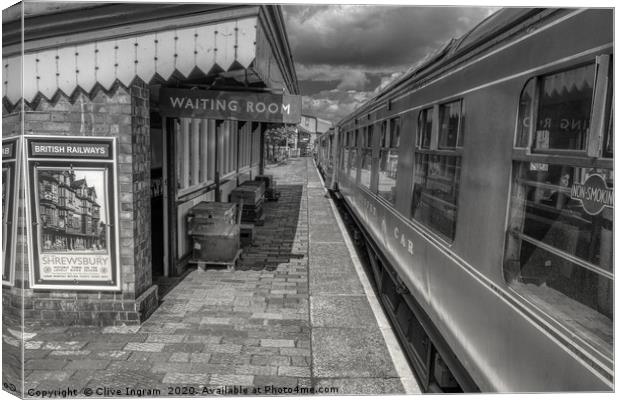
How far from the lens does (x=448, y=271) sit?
317 cm

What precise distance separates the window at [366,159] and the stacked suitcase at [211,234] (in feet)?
6.94

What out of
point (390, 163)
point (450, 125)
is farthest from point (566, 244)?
point (390, 163)

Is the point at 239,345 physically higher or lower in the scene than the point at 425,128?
lower

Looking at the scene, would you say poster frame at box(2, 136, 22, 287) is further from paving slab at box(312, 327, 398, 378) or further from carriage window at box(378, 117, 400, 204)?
carriage window at box(378, 117, 400, 204)

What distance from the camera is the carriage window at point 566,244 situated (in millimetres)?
1848

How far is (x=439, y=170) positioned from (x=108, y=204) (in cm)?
294

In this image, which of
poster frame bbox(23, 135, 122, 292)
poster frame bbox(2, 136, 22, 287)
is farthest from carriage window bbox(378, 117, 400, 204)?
poster frame bbox(2, 136, 22, 287)

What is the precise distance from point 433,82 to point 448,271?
148cm

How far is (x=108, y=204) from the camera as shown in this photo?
4.34 meters

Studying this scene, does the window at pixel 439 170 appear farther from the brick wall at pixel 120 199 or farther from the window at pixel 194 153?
the window at pixel 194 153

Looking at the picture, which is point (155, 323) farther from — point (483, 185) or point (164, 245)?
point (483, 185)

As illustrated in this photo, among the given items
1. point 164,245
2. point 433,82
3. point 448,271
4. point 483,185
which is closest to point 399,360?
point 448,271

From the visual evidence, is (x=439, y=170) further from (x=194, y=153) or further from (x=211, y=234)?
(x=194, y=153)

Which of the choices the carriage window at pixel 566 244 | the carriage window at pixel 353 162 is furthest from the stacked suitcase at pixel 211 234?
the carriage window at pixel 566 244
